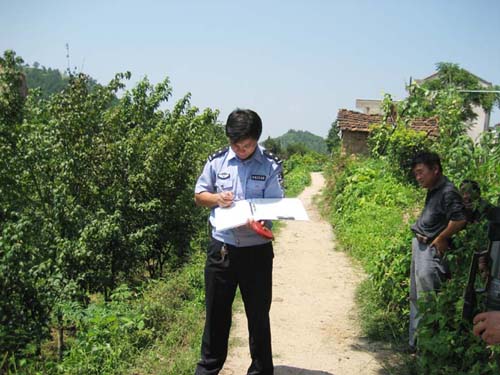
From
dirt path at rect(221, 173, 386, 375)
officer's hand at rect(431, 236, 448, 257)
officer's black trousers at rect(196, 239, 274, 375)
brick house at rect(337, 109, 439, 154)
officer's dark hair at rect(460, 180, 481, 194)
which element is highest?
brick house at rect(337, 109, 439, 154)

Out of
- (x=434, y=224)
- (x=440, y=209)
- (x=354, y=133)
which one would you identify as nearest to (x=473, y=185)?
(x=440, y=209)

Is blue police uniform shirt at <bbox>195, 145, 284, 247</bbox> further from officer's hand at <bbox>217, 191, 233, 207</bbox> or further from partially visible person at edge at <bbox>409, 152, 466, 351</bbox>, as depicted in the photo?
partially visible person at edge at <bbox>409, 152, 466, 351</bbox>

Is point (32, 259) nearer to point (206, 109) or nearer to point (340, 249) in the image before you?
point (206, 109)

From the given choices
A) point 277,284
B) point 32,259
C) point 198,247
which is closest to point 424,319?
point 277,284

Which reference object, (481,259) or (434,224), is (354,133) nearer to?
(434,224)

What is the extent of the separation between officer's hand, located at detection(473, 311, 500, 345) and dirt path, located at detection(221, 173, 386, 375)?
245cm

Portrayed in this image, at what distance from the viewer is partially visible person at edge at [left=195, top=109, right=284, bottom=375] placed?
3.23m

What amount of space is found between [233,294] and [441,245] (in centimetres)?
179

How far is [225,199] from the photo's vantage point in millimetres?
3123

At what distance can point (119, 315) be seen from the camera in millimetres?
5051

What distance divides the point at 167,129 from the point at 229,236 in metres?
5.44

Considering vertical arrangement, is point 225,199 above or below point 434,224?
above

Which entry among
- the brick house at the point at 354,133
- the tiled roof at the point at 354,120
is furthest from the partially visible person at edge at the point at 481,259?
the brick house at the point at 354,133

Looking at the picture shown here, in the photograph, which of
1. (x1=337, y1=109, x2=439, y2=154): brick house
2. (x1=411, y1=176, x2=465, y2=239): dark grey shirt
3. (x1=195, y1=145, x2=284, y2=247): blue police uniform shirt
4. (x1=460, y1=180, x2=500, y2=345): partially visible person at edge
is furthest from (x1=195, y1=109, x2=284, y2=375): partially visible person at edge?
(x1=337, y1=109, x2=439, y2=154): brick house
